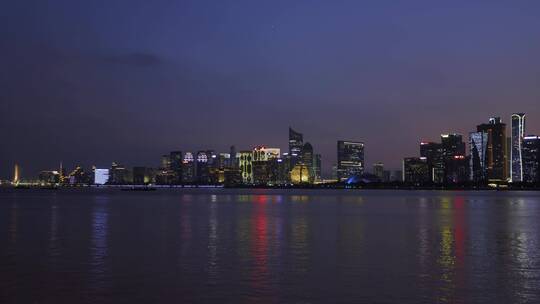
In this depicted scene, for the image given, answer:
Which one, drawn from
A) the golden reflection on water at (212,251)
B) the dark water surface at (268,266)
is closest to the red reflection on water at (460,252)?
the dark water surface at (268,266)

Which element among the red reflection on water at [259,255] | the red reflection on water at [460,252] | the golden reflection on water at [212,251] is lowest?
the red reflection on water at [460,252]

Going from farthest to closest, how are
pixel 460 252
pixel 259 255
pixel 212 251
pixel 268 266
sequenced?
pixel 460 252
pixel 212 251
pixel 259 255
pixel 268 266

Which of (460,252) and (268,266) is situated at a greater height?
(268,266)

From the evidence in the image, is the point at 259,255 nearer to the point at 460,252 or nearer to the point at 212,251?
the point at 212,251

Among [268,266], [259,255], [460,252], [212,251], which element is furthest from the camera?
[460,252]

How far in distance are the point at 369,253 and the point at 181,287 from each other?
14979mm

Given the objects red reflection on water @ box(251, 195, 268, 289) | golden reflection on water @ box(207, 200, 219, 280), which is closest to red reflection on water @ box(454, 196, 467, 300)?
red reflection on water @ box(251, 195, 268, 289)

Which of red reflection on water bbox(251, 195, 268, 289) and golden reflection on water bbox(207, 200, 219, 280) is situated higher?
golden reflection on water bbox(207, 200, 219, 280)

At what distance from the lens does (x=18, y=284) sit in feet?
86.2

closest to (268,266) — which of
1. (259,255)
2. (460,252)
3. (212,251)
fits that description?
(259,255)

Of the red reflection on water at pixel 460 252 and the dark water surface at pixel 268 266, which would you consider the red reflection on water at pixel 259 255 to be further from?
the red reflection on water at pixel 460 252

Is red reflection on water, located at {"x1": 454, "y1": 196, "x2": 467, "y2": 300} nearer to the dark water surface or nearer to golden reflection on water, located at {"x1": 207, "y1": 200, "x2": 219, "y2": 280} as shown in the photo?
the dark water surface

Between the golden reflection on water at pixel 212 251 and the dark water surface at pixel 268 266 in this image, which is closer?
the dark water surface at pixel 268 266

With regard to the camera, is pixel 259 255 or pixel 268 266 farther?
pixel 259 255
